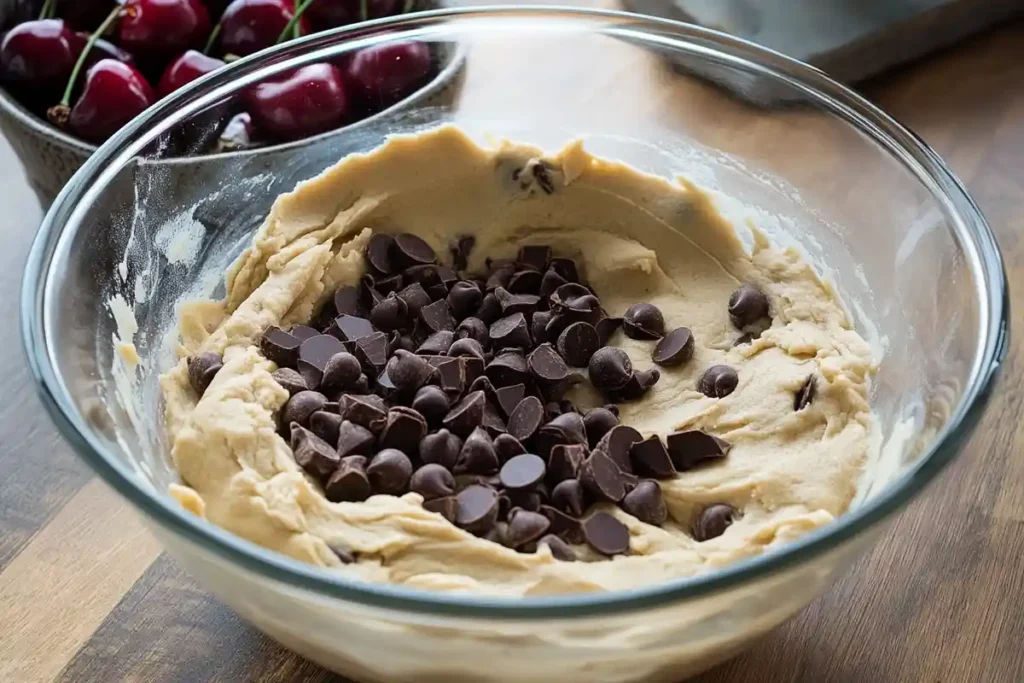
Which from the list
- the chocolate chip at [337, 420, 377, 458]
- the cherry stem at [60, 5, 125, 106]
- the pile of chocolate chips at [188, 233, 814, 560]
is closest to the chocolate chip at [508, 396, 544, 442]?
the pile of chocolate chips at [188, 233, 814, 560]

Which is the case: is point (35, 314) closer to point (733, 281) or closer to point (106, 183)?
point (106, 183)

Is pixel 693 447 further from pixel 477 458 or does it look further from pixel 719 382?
pixel 477 458

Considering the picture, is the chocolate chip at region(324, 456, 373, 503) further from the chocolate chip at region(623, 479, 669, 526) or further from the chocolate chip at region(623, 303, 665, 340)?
the chocolate chip at region(623, 303, 665, 340)

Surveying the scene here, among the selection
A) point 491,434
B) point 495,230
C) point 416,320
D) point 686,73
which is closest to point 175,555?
point 491,434

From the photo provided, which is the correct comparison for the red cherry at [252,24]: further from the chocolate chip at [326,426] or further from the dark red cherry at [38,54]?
the chocolate chip at [326,426]

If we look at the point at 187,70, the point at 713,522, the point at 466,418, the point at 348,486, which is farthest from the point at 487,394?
the point at 187,70

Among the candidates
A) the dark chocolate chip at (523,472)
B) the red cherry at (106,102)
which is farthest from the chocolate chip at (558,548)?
the red cherry at (106,102)

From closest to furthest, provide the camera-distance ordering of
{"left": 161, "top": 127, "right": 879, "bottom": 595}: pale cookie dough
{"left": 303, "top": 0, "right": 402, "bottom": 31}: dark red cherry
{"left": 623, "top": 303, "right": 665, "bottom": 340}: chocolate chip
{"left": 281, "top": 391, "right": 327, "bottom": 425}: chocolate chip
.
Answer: {"left": 161, "top": 127, "right": 879, "bottom": 595}: pale cookie dough → {"left": 281, "top": 391, "right": 327, "bottom": 425}: chocolate chip → {"left": 623, "top": 303, "right": 665, "bottom": 340}: chocolate chip → {"left": 303, "top": 0, "right": 402, "bottom": 31}: dark red cherry
